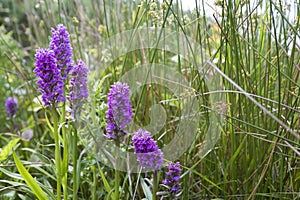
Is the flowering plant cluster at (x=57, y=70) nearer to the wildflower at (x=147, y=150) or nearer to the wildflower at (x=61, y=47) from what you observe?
the wildflower at (x=61, y=47)

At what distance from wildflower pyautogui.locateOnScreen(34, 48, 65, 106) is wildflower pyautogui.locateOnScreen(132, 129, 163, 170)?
8.6 inches

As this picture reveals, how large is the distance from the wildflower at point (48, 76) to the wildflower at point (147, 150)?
218mm

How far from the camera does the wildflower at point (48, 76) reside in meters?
0.90

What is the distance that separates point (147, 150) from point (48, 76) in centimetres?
28

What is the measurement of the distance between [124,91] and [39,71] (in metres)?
0.19

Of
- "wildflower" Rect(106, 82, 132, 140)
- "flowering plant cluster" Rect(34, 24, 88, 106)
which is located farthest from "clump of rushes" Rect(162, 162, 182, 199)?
"flowering plant cluster" Rect(34, 24, 88, 106)

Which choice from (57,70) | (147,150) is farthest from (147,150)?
(57,70)

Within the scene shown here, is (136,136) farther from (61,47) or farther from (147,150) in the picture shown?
(61,47)

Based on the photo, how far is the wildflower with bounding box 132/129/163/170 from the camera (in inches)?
33.7

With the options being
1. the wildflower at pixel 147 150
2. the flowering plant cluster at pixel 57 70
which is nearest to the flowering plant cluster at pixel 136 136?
the wildflower at pixel 147 150

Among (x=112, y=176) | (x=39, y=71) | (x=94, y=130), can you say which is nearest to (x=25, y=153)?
(x=112, y=176)

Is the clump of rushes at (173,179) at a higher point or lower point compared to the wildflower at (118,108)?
lower

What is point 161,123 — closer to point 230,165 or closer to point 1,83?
point 230,165

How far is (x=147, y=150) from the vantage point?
0.86 m
